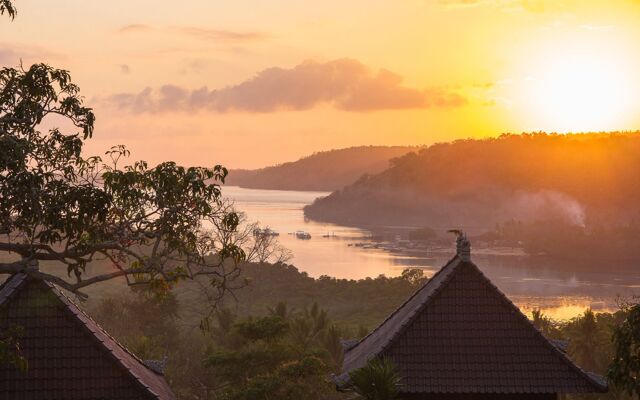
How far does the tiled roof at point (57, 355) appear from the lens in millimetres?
15422

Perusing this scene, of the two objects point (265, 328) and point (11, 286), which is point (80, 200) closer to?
point (11, 286)

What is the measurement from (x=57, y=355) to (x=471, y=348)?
340 inches

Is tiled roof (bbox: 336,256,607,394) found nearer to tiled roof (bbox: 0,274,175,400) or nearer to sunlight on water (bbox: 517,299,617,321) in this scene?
tiled roof (bbox: 0,274,175,400)

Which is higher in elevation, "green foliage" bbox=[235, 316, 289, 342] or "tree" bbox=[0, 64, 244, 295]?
"tree" bbox=[0, 64, 244, 295]

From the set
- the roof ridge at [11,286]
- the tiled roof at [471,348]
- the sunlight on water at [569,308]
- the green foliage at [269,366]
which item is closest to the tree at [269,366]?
the green foliage at [269,366]

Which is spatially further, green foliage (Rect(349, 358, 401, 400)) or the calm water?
the calm water

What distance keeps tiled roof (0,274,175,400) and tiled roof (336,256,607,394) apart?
5.00 meters

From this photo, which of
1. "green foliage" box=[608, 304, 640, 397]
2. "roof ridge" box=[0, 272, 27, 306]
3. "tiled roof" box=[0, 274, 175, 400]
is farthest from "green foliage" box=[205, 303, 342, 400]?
"green foliage" box=[608, 304, 640, 397]

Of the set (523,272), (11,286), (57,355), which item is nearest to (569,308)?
(523,272)

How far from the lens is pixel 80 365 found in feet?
51.7

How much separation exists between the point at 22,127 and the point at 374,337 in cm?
1023

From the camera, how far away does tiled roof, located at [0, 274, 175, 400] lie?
50.6ft

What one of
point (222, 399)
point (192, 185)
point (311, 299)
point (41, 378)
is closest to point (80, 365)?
point (41, 378)

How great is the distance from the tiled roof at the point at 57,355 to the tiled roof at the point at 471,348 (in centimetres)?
500
